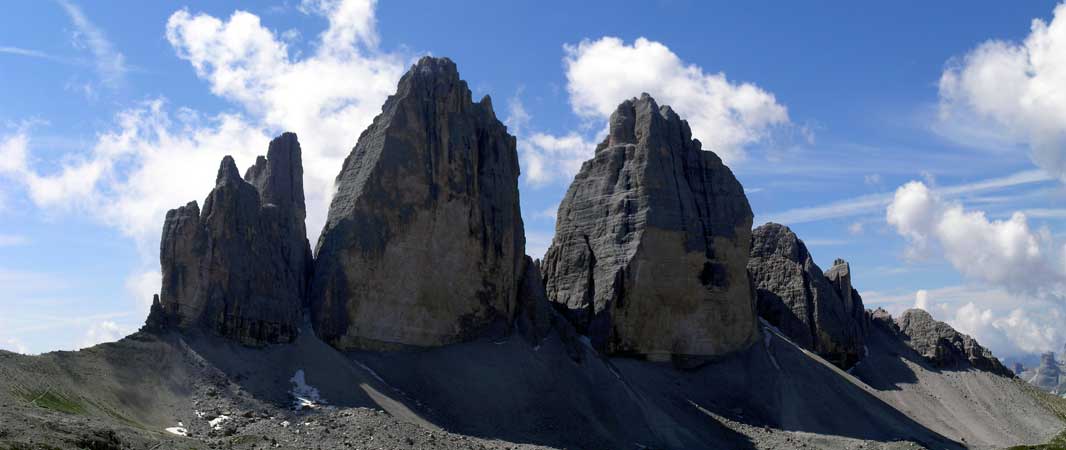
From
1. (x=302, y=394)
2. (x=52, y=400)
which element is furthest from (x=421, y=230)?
(x=52, y=400)

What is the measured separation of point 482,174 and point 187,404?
3089 cm

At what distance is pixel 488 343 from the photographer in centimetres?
7662

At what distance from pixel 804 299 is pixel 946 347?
1925cm

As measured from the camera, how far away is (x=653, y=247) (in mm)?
91375

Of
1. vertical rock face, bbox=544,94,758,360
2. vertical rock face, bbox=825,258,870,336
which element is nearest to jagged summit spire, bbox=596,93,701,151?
vertical rock face, bbox=544,94,758,360

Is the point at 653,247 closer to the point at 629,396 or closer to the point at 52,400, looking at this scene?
the point at 629,396

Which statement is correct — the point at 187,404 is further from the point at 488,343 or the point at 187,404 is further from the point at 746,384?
the point at 746,384

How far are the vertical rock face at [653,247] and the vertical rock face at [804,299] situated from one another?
15.4 metres

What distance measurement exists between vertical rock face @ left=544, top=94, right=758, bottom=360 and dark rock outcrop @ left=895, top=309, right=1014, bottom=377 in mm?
32535

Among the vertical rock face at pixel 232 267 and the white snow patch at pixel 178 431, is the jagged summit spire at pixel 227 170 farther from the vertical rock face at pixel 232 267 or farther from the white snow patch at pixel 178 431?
the white snow patch at pixel 178 431

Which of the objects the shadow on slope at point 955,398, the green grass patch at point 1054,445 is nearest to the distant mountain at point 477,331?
the shadow on slope at point 955,398

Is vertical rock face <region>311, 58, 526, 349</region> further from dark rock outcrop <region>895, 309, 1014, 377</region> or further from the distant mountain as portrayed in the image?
dark rock outcrop <region>895, 309, 1014, 377</region>

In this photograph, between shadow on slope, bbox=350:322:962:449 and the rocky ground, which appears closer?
the rocky ground

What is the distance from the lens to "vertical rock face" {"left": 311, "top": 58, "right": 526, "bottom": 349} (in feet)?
237
